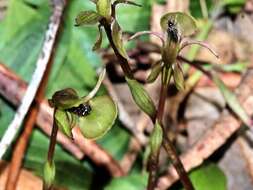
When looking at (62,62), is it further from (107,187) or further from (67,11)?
(107,187)

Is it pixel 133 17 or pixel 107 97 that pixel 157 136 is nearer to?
pixel 107 97

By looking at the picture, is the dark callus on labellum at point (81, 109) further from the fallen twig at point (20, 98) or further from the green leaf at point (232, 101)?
the green leaf at point (232, 101)

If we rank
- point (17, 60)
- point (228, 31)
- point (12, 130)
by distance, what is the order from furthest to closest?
point (228, 31)
point (17, 60)
point (12, 130)

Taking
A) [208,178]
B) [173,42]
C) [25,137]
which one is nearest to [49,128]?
[25,137]

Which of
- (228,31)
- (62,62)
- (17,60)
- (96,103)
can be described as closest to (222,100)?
(228,31)

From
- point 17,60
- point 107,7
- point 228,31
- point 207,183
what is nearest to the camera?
point 107,7

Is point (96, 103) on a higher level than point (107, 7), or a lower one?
lower

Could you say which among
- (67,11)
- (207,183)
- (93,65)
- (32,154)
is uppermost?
(67,11)
